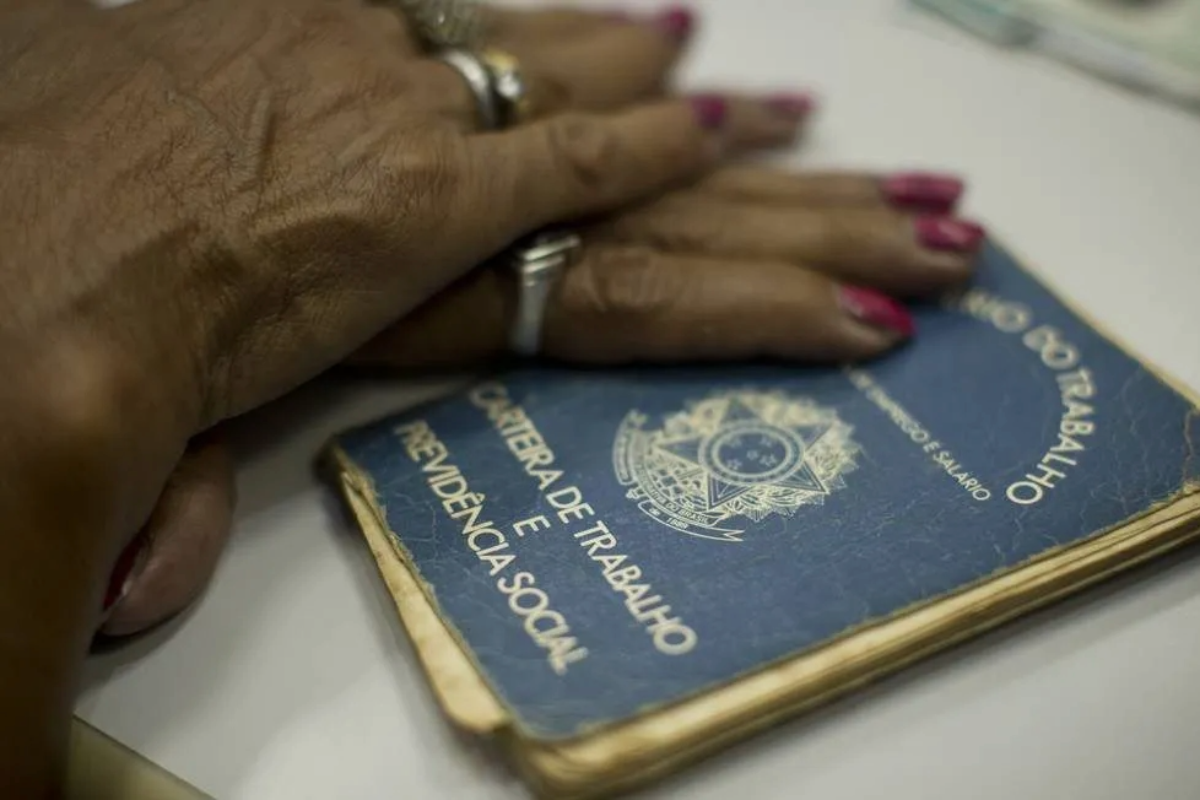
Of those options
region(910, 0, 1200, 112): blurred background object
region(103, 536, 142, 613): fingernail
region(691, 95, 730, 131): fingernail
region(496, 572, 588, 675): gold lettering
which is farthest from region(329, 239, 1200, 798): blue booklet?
region(910, 0, 1200, 112): blurred background object

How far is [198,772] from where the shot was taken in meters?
0.55

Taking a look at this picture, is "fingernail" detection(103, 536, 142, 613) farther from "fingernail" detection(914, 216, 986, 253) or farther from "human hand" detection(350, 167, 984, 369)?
"fingernail" detection(914, 216, 986, 253)

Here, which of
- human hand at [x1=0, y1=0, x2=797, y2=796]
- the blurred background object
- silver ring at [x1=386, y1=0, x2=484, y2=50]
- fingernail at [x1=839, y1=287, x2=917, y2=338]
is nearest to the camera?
human hand at [x1=0, y1=0, x2=797, y2=796]

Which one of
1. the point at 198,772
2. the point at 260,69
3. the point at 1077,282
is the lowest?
the point at 198,772

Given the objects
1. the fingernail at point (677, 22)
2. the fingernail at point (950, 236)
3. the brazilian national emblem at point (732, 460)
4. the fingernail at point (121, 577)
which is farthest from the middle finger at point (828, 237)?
the fingernail at point (121, 577)

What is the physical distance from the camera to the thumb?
58 centimetres

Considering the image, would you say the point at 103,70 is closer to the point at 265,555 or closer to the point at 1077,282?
the point at 265,555

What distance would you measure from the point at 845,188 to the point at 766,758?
0.42 m

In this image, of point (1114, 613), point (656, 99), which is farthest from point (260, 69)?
point (1114, 613)

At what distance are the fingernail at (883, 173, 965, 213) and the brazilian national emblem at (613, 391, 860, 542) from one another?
0.20 meters

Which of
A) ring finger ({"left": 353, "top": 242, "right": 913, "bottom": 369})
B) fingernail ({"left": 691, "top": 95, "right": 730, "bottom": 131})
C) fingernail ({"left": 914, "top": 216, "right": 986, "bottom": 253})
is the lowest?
ring finger ({"left": 353, "top": 242, "right": 913, "bottom": 369})

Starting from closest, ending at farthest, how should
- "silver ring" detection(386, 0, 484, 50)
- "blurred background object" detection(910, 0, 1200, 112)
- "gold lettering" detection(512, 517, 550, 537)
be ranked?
"gold lettering" detection(512, 517, 550, 537), "silver ring" detection(386, 0, 484, 50), "blurred background object" detection(910, 0, 1200, 112)

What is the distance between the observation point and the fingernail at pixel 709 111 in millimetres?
845

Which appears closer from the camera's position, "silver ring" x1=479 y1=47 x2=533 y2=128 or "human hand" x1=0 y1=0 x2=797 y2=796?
"human hand" x1=0 y1=0 x2=797 y2=796
